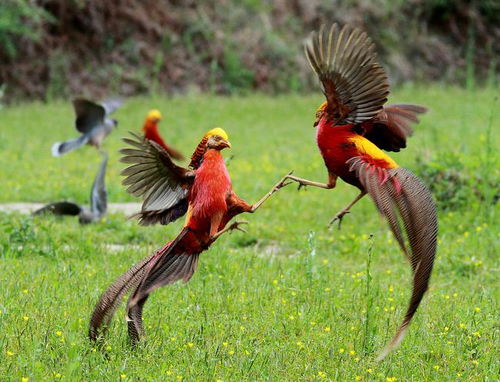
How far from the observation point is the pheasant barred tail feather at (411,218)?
3.68 meters

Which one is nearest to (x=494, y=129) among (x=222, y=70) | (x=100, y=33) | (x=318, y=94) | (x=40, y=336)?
(x=318, y=94)

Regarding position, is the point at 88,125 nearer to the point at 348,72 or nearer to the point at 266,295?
the point at 266,295

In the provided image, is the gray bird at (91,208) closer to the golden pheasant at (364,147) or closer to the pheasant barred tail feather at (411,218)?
the golden pheasant at (364,147)

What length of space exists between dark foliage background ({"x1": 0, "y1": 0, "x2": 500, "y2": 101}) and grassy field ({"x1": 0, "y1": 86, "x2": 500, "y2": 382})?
809cm

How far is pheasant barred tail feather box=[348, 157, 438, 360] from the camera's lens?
3682mm

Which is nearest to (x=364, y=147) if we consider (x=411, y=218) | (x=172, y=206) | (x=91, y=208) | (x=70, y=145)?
(x=411, y=218)

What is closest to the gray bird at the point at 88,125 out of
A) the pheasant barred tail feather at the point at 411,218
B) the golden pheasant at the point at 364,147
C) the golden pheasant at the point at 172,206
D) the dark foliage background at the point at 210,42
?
the golden pheasant at the point at 172,206

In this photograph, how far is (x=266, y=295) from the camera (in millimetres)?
5656

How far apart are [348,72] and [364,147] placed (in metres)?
0.41

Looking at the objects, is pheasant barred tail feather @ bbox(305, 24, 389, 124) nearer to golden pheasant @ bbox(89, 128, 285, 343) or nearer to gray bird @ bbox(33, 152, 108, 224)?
golden pheasant @ bbox(89, 128, 285, 343)

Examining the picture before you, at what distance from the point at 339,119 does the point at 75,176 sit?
7342 mm

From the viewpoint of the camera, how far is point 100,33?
19.6 meters

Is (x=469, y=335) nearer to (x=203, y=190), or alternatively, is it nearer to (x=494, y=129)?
(x=203, y=190)

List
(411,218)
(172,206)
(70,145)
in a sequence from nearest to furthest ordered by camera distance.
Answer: (411,218)
(172,206)
(70,145)
